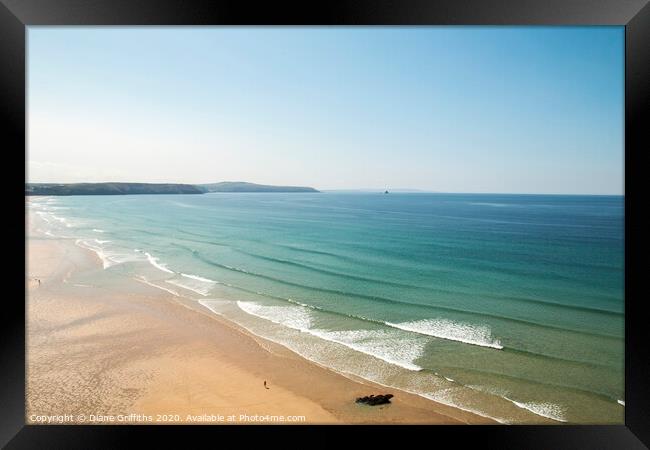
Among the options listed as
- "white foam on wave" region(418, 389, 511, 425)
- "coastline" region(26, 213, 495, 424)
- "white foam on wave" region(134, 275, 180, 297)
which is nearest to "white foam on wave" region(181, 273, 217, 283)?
"white foam on wave" region(134, 275, 180, 297)

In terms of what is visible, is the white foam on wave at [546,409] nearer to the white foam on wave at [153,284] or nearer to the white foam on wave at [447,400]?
the white foam on wave at [447,400]

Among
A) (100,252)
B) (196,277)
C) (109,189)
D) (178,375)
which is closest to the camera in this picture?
(178,375)

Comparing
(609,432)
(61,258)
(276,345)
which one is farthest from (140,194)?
Result: (609,432)

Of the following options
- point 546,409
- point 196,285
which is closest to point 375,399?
point 546,409

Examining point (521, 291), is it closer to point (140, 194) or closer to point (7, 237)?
point (7, 237)

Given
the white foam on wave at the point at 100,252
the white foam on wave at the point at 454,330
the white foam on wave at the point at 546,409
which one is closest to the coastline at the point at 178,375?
the white foam on wave at the point at 546,409

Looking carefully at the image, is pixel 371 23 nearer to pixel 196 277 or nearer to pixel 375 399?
pixel 375 399
